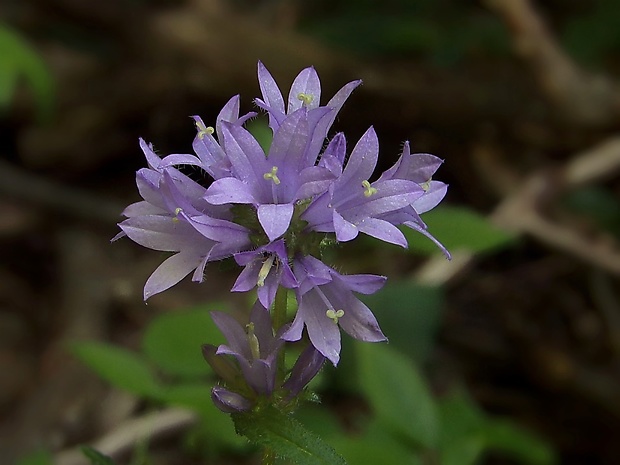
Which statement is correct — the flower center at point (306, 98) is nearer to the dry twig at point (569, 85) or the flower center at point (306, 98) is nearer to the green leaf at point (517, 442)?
the green leaf at point (517, 442)

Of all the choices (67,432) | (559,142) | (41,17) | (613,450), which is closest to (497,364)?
(613,450)

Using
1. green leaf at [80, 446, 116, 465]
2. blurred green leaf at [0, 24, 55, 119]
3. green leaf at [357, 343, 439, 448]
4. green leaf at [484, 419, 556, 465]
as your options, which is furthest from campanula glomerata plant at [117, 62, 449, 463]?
blurred green leaf at [0, 24, 55, 119]

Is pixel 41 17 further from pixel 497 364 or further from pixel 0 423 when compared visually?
pixel 497 364

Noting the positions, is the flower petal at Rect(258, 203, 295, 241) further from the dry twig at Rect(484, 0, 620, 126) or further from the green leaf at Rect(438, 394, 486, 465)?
the dry twig at Rect(484, 0, 620, 126)

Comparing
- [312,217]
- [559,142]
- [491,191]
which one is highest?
[312,217]

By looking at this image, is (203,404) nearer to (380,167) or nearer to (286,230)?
(286,230)

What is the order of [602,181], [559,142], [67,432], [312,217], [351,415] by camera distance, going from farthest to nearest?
[559,142] < [602,181] < [351,415] < [67,432] < [312,217]

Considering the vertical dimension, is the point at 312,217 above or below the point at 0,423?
above
